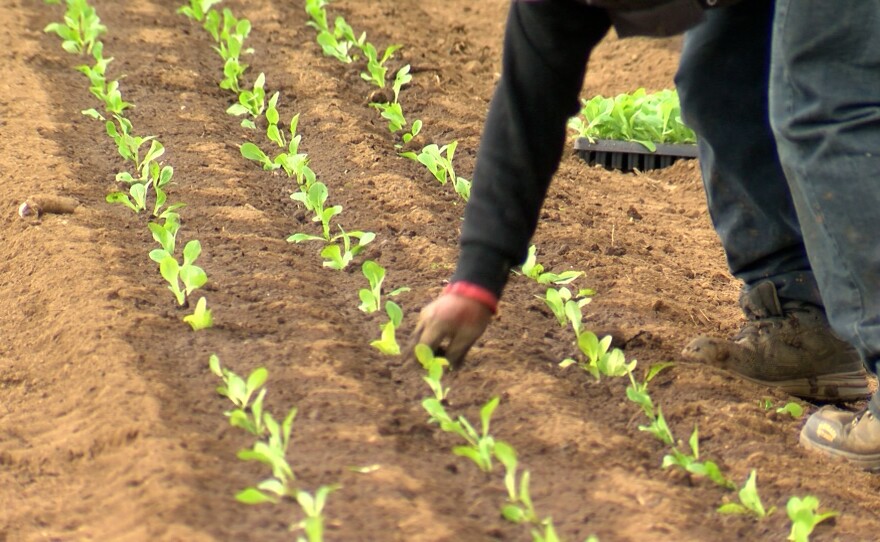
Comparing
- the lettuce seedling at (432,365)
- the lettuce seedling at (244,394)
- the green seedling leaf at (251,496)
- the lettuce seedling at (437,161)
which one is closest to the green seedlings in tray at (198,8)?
the lettuce seedling at (437,161)

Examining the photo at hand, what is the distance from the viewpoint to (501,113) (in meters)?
2.40

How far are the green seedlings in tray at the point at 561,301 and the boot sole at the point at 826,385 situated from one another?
0.45 m

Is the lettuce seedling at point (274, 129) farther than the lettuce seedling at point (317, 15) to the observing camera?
No

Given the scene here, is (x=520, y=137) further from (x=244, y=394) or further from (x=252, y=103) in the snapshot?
(x=252, y=103)

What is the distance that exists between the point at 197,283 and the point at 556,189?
1.65m

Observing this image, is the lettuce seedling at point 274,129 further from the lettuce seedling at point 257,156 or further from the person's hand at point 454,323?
the person's hand at point 454,323

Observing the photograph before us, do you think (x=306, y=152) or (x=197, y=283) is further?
(x=306, y=152)

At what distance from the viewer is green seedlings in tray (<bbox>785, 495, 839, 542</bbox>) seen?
2152 mm

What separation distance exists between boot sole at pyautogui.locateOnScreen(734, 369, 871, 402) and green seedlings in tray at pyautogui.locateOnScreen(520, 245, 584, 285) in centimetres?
57

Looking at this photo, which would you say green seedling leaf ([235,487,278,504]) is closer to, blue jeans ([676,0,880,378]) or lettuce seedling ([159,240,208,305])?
lettuce seedling ([159,240,208,305])

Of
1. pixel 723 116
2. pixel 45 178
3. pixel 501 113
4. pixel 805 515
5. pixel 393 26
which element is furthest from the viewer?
pixel 393 26

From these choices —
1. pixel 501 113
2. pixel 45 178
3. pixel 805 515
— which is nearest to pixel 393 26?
pixel 45 178

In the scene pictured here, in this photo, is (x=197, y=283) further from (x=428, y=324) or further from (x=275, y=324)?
(x=428, y=324)

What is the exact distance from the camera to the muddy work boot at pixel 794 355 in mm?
2967
